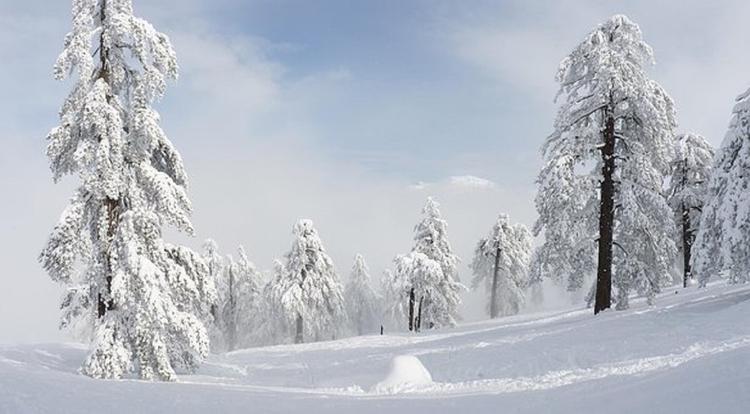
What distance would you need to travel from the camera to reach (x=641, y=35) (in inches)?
774

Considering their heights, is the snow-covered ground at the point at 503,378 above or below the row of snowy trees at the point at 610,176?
below

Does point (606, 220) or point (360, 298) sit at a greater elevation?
point (606, 220)

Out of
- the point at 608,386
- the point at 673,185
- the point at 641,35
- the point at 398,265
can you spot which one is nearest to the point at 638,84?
the point at 641,35

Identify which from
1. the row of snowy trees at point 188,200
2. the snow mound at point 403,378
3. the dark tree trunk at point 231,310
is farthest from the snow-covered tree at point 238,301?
the snow mound at point 403,378

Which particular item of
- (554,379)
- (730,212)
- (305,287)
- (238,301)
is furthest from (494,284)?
(554,379)

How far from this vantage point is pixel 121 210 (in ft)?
46.5

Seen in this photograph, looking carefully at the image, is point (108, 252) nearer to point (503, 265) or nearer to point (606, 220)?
point (606, 220)

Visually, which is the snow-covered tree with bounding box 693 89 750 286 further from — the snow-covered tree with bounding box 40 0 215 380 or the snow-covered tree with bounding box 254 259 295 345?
the snow-covered tree with bounding box 254 259 295 345

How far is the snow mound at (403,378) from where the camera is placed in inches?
455

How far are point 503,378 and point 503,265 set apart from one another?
38173mm

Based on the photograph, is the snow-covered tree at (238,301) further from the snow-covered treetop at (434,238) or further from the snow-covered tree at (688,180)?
the snow-covered tree at (688,180)

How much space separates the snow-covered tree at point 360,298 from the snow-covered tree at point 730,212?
4269 cm

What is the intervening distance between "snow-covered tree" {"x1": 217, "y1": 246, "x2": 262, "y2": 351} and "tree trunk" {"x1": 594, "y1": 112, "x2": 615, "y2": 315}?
33941mm

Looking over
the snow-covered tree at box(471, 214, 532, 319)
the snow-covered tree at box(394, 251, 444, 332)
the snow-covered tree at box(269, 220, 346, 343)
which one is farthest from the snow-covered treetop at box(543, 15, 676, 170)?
the snow-covered tree at box(471, 214, 532, 319)
